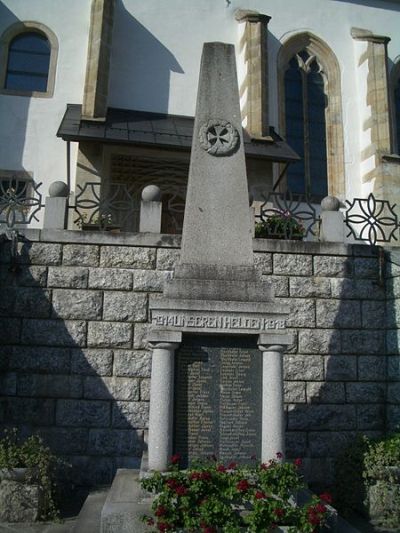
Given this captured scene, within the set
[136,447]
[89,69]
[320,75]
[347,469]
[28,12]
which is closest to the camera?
[347,469]

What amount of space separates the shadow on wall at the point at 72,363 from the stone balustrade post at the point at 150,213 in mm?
945

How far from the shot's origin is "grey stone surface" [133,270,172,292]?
8.78 meters

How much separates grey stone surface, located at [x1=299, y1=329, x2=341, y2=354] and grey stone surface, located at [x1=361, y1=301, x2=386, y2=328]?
23.5 inches

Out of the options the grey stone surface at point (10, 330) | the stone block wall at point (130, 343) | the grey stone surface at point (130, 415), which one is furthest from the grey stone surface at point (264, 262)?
the grey stone surface at point (10, 330)

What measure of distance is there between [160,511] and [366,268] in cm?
622

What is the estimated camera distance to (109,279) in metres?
8.76

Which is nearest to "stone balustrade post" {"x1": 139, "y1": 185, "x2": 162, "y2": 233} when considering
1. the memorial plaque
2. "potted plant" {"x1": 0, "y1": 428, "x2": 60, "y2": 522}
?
the memorial plaque

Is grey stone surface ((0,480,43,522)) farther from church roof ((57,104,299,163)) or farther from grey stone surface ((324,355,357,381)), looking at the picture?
church roof ((57,104,299,163))

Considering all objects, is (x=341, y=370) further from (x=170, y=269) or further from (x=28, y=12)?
(x=28, y=12)

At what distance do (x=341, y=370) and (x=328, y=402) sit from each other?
1.96 ft

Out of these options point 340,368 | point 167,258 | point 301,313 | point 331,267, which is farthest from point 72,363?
point 331,267

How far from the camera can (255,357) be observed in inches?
→ 228

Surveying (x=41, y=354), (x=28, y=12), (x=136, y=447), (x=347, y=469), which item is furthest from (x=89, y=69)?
(x=347, y=469)

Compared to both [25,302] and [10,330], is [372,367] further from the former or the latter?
[10,330]
